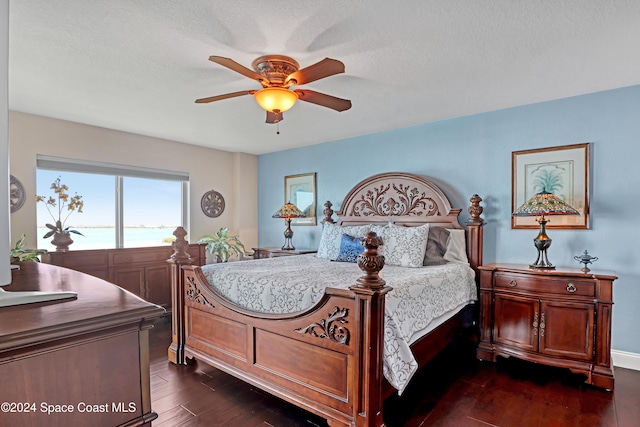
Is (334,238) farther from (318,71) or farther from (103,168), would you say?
(103,168)

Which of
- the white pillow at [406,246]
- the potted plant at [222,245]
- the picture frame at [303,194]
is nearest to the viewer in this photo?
the white pillow at [406,246]

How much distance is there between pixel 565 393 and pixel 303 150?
4132 millimetres

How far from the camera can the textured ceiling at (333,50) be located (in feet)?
5.96

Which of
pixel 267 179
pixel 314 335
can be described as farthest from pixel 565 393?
pixel 267 179

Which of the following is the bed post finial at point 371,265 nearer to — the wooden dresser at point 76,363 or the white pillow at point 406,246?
the wooden dresser at point 76,363

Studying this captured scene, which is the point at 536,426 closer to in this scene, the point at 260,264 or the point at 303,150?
the point at 260,264

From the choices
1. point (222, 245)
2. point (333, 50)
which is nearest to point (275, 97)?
point (333, 50)

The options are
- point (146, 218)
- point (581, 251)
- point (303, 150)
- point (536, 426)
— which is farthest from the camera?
point (303, 150)

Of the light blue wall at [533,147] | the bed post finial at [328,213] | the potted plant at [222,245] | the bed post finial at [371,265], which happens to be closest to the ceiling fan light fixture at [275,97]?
the bed post finial at [371,265]

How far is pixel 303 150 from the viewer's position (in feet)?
17.2

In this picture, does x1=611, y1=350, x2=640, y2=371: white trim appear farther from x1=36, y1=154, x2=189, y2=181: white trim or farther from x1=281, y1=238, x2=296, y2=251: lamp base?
x1=36, y1=154, x2=189, y2=181: white trim

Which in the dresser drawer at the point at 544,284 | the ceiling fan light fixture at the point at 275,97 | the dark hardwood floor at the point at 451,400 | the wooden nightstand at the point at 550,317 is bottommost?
the dark hardwood floor at the point at 451,400

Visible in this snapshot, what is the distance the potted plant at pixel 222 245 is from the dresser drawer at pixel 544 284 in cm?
355

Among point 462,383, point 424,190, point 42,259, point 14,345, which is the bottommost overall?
point 462,383
